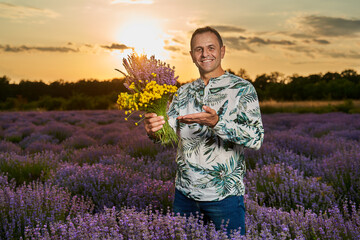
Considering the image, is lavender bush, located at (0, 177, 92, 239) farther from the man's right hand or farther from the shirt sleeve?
the shirt sleeve

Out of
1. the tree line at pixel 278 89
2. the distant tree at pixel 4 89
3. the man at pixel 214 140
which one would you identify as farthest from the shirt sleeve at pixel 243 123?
the distant tree at pixel 4 89

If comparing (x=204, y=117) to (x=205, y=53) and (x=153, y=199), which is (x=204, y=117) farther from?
(x=153, y=199)

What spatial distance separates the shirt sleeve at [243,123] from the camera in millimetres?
1884

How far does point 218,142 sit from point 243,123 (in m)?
0.20

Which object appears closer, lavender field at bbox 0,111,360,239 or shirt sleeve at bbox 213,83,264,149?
shirt sleeve at bbox 213,83,264,149

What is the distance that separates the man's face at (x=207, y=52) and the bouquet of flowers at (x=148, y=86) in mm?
Answer: 208

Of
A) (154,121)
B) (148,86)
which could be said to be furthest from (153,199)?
(148,86)

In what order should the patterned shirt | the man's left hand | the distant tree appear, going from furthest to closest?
the distant tree, the patterned shirt, the man's left hand

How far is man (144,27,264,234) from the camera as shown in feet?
6.56

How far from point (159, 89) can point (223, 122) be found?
43 centimetres

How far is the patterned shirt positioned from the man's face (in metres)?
0.09

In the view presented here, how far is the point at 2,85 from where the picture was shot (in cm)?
4934

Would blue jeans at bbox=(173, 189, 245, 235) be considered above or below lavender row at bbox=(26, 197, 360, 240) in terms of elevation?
above

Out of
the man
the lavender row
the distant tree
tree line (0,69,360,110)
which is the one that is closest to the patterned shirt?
the man
